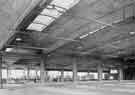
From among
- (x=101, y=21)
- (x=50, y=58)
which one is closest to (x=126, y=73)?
(x=50, y=58)

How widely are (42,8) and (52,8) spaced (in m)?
0.65

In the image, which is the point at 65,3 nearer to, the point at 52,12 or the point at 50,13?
the point at 52,12

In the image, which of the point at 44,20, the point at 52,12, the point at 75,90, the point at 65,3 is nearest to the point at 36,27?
the point at 44,20

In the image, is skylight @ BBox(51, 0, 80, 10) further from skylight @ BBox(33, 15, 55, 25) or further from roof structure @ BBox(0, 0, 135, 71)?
skylight @ BBox(33, 15, 55, 25)

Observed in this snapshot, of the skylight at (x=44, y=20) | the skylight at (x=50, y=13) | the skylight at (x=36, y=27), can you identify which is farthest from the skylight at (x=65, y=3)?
the skylight at (x=36, y=27)

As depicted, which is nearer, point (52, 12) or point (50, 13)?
point (52, 12)

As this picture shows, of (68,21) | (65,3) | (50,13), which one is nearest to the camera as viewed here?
(65,3)

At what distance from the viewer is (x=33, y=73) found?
36875 millimetres

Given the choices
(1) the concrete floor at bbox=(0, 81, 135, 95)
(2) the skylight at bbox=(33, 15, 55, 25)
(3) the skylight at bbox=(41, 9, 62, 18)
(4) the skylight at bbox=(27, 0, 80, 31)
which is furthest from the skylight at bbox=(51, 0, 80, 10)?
(1) the concrete floor at bbox=(0, 81, 135, 95)

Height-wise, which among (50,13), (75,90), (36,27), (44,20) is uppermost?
(50,13)

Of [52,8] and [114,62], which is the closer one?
[52,8]

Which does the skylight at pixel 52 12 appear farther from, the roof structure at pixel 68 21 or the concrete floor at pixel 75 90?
the concrete floor at pixel 75 90

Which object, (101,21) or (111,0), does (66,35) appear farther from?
(111,0)

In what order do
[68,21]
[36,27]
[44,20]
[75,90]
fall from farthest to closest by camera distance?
1. [36,27]
2. [68,21]
3. [44,20]
4. [75,90]
